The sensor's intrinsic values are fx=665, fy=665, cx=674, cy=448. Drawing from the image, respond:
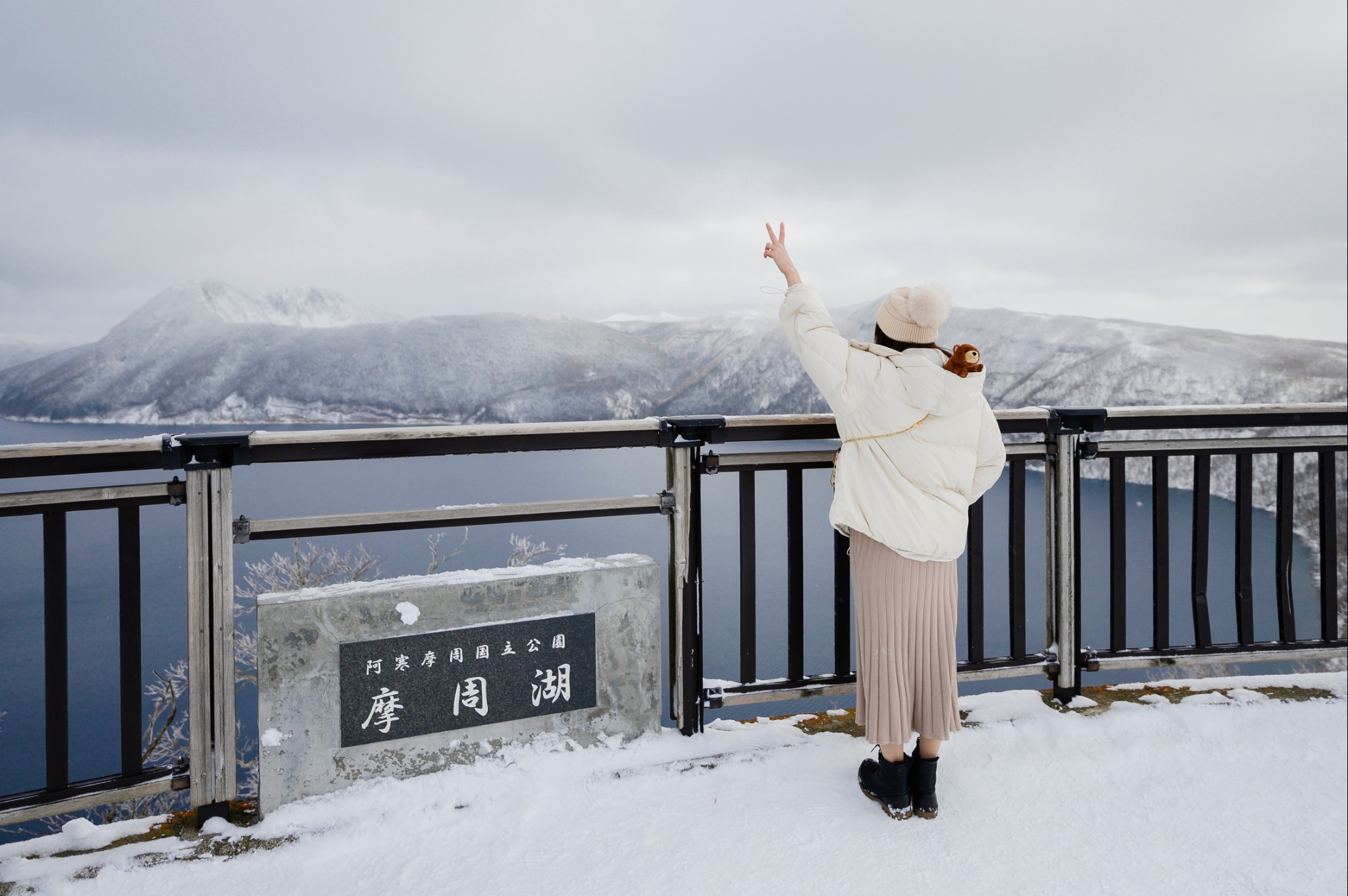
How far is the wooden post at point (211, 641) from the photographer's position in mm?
1727

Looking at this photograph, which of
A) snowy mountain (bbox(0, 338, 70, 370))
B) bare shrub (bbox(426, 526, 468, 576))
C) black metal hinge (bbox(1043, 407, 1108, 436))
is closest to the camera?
black metal hinge (bbox(1043, 407, 1108, 436))

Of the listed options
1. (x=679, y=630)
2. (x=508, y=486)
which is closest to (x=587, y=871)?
(x=679, y=630)

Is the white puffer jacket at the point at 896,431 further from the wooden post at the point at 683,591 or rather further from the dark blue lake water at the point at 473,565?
the dark blue lake water at the point at 473,565

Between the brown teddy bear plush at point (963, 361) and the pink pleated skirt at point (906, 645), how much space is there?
1.65 ft

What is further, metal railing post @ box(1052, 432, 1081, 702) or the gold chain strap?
metal railing post @ box(1052, 432, 1081, 702)

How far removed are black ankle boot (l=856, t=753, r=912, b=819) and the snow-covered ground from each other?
1.2 inches

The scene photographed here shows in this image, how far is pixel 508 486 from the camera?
23000mm

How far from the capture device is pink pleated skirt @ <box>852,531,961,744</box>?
1759 millimetres

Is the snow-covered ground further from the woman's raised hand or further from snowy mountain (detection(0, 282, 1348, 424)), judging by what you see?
snowy mountain (detection(0, 282, 1348, 424))

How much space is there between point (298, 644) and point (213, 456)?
539mm

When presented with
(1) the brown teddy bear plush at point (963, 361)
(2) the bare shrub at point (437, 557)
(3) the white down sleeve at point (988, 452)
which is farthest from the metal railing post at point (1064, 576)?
(2) the bare shrub at point (437, 557)

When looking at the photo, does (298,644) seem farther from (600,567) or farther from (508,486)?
(508,486)

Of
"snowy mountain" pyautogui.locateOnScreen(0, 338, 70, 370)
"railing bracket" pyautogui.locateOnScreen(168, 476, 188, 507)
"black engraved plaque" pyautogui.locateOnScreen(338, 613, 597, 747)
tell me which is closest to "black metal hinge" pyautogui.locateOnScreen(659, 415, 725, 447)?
"black engraved plaque" pyautogui.locateOnScreen(338, 613, 597, 747)

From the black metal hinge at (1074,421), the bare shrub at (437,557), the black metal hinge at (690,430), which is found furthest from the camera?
the bare shrub at (437,557)
